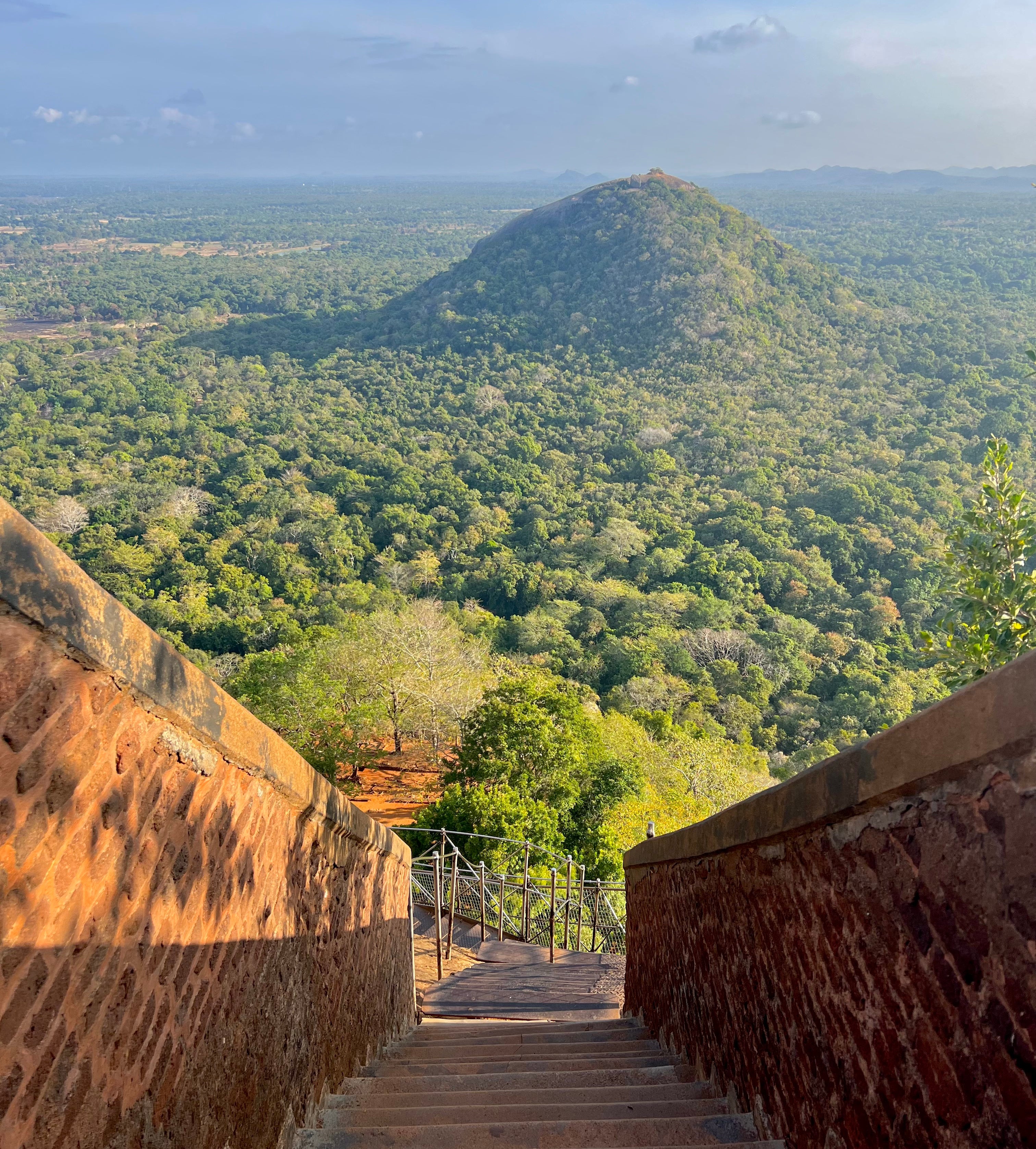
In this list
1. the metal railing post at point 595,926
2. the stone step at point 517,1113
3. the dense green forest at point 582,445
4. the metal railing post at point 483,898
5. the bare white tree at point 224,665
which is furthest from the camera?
the dense green forest at point 582,445

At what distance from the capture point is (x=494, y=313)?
3647 inches

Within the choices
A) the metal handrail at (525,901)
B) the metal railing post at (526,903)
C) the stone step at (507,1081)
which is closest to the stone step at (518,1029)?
the stone step at (507,1081)

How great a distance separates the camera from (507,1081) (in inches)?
127

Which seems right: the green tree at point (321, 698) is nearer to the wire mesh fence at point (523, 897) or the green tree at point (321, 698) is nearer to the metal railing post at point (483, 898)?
the wire mesh fence at point (523, 897)

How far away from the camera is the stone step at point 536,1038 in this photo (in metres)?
4.36

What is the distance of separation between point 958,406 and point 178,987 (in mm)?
75484

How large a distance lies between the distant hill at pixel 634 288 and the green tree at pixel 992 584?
Answer: 3030 inches

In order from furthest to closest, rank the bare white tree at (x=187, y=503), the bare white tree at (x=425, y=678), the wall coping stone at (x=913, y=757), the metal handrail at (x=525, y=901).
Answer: the bare white tree at (x=187, y=503) → the bare white tree at (x=425, y=678) → the metal handrail at (x=525, y=901) → the wall coping stone at (x=913, y=757)

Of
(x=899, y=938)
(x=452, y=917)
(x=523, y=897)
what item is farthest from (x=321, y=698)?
(x=899, y=938)

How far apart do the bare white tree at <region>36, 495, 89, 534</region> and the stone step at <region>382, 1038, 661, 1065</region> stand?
40.8 meters

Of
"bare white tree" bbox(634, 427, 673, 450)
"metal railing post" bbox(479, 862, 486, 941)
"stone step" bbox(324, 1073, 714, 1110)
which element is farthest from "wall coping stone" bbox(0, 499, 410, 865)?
"bare white tree" bbox(634, 427, 673, 450)

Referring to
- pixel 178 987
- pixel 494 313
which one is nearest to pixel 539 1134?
pixel 178 987

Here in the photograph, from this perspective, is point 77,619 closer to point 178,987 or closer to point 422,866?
point 178,987

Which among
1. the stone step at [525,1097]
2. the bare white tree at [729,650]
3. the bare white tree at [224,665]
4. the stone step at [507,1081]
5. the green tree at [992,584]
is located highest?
the green tree at [992,584]
